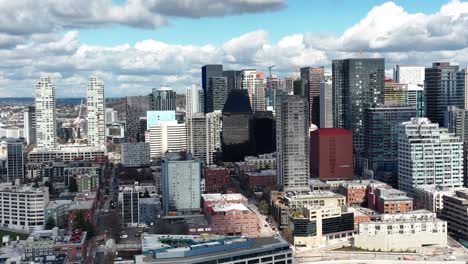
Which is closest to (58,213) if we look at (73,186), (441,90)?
(73,186)

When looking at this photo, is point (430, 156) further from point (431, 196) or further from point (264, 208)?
point (264, 208)

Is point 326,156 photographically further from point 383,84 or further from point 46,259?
point 46,259

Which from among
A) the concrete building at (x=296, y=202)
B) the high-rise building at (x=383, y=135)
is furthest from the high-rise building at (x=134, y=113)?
the concrete building at (x=296, y=202)

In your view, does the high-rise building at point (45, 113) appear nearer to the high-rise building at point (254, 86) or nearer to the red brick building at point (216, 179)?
the high-rise building at point (254, 86)

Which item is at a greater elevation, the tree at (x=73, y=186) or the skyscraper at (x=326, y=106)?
the skyscraper at (x=326, y=106)

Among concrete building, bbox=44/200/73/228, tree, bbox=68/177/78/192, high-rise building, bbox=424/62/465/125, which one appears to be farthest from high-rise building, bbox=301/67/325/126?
concrete building, bbox=44/200/73/228
